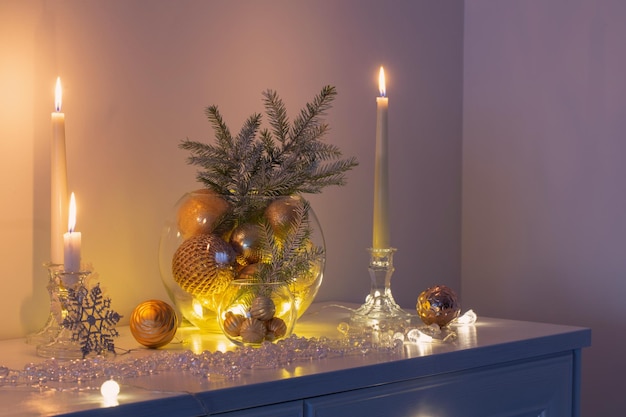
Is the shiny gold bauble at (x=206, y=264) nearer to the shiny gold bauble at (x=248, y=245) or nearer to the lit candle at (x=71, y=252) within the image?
Answer: the shiny gold bauble at (x=248, y=245)

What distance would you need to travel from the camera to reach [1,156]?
1.04 metres

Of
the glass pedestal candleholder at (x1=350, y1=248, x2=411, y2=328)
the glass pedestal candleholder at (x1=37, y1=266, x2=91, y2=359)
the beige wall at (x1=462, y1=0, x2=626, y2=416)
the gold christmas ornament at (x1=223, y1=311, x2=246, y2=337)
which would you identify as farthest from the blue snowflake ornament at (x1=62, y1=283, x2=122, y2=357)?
the beige wall at (x1=462, y1=0, x2=626, y2=416)

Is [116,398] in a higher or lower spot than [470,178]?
lower

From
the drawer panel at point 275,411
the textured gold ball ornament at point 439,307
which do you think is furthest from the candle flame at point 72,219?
the textured gold ball ornament at point 439,307

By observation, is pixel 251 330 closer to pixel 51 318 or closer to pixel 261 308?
pixel 261 308

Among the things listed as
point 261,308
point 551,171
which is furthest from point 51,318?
point 551,171

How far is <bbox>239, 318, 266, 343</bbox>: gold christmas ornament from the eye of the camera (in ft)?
2.98

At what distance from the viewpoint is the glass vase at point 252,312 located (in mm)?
912

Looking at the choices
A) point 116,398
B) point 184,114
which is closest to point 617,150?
point 184,114

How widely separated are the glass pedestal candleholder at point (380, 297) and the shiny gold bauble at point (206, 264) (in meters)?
0.22

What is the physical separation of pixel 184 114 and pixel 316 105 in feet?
0.75

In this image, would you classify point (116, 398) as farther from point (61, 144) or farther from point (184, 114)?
point (184, 114)

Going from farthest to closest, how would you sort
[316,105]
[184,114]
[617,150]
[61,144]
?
[617,150]
[184,114]
[316,105]
[61,144]

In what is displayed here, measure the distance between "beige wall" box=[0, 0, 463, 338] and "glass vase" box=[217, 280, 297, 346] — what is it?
0.30 m
